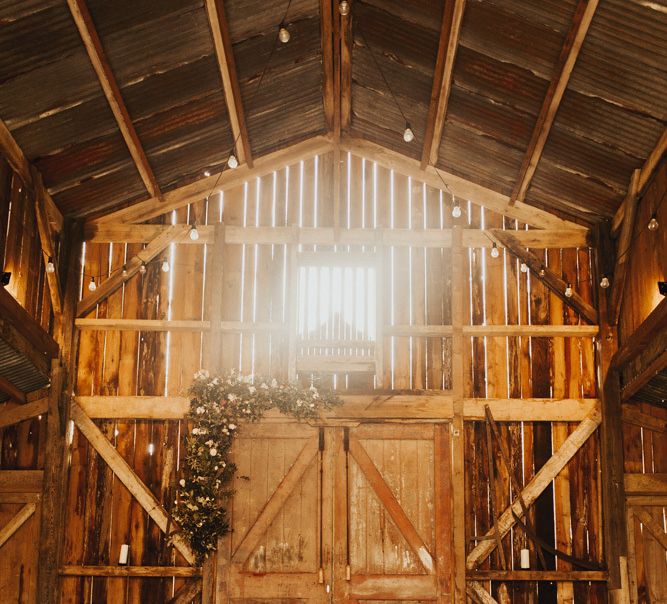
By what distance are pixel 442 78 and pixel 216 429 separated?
14.5 ft

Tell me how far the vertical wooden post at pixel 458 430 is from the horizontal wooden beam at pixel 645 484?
1.81 metres

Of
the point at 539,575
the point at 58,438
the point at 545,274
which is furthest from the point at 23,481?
the point at 545,274

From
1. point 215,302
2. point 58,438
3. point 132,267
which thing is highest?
point 132,267

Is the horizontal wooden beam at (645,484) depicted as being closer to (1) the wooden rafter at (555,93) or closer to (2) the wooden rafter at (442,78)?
(1) the wooden rafter at (555,93)

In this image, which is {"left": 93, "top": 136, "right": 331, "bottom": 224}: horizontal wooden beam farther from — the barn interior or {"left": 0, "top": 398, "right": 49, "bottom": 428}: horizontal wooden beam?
{"left": 0, "top": 398, "right": 49, "bottom": 428}: horizontal wooden beam

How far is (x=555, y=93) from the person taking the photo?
8.40 m

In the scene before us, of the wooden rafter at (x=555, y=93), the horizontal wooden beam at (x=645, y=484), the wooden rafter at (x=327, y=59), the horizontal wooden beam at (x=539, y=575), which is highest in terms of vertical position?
the wooden rafter at (x=327, y=59)

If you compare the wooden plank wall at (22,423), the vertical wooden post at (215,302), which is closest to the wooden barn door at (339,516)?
the vertical wooden post at (215,302)

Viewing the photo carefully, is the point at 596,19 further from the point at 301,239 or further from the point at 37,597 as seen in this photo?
the point at 37,597

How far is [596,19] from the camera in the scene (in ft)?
24.0

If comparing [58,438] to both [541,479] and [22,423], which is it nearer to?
[22,423]

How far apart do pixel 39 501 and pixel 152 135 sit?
417cm

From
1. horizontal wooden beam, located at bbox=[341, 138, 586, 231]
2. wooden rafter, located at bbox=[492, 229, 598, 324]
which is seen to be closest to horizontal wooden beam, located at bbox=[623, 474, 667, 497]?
wooden rafter, located at bbox=[492, 229, 598, 324]

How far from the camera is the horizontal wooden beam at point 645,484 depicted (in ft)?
32.6
